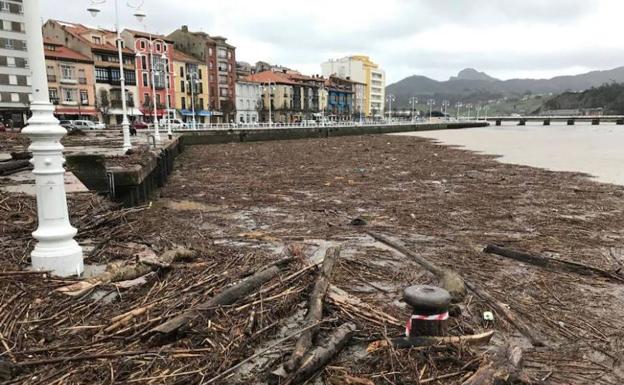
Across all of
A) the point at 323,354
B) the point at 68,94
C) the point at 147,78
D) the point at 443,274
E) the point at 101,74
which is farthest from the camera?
the point at 147,78

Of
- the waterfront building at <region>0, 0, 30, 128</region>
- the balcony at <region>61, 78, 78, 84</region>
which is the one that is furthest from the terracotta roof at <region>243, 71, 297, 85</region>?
the waterfront building at <region>0, 0, 30, 128</region>

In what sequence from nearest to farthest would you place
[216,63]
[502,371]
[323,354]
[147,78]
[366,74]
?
[502,371]
[323,354]
[147,78]
[216,63]
[366,74]

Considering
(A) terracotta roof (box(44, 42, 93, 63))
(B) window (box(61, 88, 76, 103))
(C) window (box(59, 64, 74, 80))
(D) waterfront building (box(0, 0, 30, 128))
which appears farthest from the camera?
(B) window (box(61, 88, 76, 103))

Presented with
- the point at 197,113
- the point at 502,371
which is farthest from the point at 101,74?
the point at 502,371

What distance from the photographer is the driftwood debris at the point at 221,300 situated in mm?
3510

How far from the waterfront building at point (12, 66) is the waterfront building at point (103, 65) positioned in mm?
Answer: 4484

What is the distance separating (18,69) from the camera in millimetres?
70250

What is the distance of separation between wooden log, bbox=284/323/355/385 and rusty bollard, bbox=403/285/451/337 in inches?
20.3

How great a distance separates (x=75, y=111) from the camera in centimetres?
6812

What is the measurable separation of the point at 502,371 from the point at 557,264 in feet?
13.2

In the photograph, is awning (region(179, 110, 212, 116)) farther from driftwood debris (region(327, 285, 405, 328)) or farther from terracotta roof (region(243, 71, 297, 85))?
driftwood debris (region(327, 285, 405, 328))

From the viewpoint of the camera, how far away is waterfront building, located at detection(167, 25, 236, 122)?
90.0m

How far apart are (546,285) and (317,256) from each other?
3.20 m

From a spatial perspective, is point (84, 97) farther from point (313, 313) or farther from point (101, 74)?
point (313, 313)
